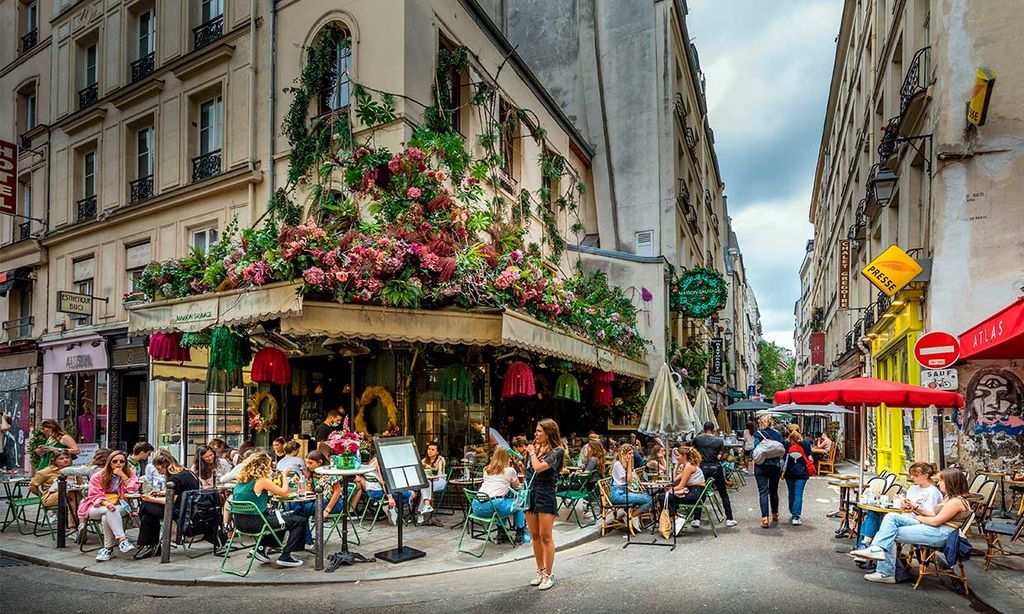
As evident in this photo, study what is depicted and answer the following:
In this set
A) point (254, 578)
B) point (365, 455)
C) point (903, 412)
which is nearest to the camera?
point (254, 578)

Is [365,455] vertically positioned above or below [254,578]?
above

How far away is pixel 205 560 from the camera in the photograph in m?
8.57

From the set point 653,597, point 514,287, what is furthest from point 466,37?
point 653,597

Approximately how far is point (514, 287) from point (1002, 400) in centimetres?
856

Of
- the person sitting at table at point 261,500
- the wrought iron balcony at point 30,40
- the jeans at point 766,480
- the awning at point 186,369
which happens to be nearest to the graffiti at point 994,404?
the jeans at point 766,480

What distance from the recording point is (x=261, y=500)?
8180mm

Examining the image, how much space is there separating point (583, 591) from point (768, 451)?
4.40 metres

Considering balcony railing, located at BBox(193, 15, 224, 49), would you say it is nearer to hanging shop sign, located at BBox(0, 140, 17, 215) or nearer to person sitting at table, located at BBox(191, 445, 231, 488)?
hanging shop sign, located at BBox(0, 140, 17, 215)

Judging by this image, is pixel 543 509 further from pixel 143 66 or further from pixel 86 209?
pixel 86 209

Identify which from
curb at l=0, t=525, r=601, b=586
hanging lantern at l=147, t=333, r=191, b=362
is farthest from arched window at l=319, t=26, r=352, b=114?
curb at l=0, t=525, r=601, b=586

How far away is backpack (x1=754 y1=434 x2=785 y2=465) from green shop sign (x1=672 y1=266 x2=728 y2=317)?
11456 millimetres

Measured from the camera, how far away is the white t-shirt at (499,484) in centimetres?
895

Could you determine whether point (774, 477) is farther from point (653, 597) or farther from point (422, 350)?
point (422, 350)

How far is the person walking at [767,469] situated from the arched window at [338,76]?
923 cm
